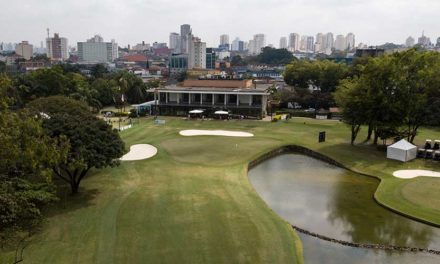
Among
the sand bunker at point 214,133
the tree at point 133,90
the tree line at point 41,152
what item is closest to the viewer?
the tree line at point 41,152

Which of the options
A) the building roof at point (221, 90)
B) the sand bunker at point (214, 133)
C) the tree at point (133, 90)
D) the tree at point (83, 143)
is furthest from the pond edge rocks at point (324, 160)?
the tree at point (133, 90)

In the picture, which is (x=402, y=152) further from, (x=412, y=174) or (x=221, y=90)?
(x=221, y=90)

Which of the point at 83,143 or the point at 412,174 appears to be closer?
the point at 83,143

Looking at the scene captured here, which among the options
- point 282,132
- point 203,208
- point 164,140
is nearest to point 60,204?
point 203,208

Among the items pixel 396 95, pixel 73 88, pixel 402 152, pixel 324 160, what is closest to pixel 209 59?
pixel 73 88

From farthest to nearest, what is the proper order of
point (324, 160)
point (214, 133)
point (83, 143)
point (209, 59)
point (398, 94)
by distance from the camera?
point (209, 59) < point (214, 133) < point (398, 94) < point (324, 160) < point (83, 143)

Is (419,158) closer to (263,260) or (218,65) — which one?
(263,260)

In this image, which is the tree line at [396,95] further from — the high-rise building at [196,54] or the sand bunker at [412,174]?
the high-rise building at [196,54]
